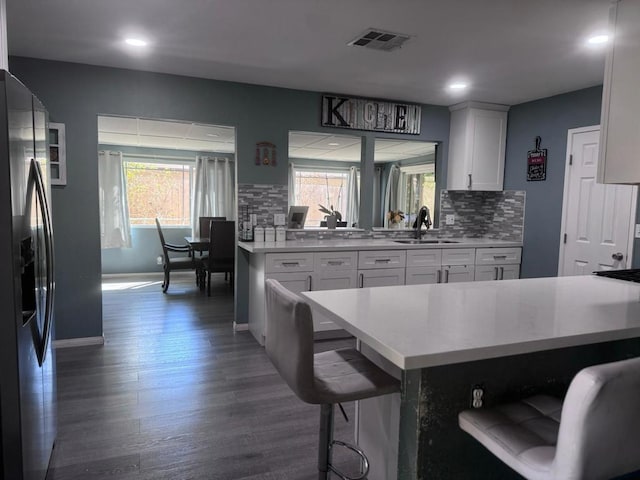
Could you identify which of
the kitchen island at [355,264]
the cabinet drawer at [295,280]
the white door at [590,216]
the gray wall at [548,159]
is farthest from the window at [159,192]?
the white door at [590,216]

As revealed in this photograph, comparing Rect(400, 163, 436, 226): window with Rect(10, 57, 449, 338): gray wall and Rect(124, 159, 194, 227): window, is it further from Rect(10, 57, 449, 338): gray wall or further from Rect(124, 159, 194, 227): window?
Rect(10, 57, 449, 338): gray wall

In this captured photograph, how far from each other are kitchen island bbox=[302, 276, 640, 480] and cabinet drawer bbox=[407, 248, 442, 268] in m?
2.27

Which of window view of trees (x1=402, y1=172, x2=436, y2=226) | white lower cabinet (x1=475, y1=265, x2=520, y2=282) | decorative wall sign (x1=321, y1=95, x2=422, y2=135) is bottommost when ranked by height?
white lower cabinet (x1=475, y1=265, x2=520, y2=282)

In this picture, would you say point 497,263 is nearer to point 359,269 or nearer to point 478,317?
point 359,269

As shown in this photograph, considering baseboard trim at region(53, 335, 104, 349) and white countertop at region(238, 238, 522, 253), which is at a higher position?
white countertop at region(238, 238, 522, 253)

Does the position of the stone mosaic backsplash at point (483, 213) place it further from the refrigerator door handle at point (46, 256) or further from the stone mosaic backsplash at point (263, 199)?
the refrigerator door handle at point (46, 256)

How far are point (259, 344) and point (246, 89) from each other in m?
2.36

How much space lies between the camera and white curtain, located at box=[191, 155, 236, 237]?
25.8 ft

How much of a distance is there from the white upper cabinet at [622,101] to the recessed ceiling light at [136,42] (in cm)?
282

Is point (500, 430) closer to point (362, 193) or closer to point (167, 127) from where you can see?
point (362, 193)

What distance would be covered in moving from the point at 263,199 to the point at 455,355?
3.24 metres

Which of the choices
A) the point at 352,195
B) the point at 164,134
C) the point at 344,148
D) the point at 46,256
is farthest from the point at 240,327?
the point at 352,195

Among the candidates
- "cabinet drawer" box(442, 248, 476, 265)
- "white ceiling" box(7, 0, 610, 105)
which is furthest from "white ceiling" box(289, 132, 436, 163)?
"white ceiling" box(7, 0, 610, 105)

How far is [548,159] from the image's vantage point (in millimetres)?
4336
